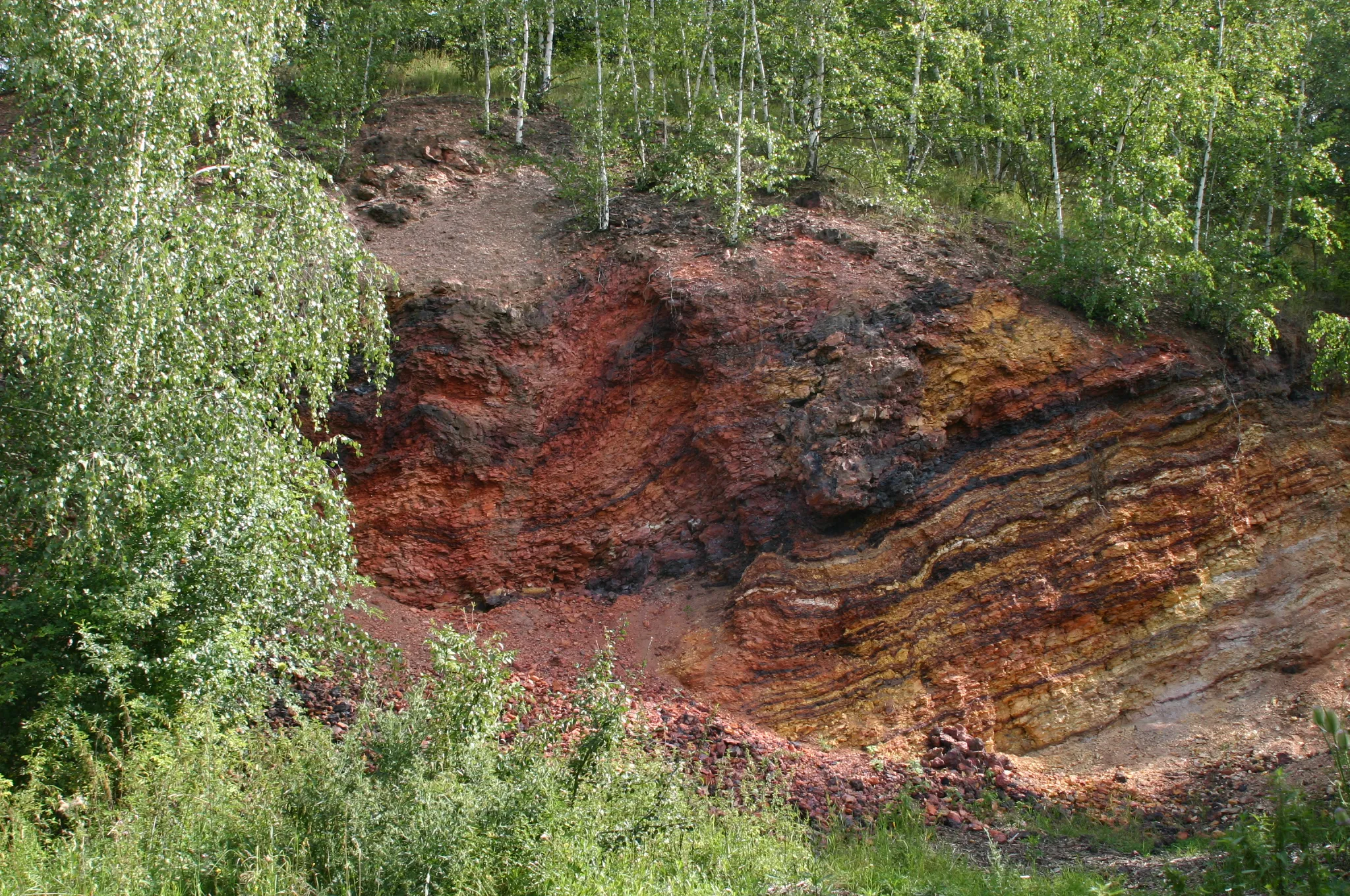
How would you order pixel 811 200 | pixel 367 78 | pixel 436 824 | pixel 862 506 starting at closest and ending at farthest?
pixel 436 824 → pixel 862 506 → pixel 811 200 → pixel 367 78

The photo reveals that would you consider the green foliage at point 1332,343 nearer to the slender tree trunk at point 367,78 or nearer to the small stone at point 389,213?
the small stone at point 389,213

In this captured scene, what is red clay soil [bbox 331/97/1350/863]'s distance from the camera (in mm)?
9219

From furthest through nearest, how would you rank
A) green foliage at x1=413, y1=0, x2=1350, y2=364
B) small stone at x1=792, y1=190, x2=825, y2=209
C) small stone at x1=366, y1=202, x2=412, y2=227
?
small stone at x1=792, y1=190, x2=825, y2=209 → small stone at x1=366, y1=202, x2=412, y2=227 → green foliage at x1=413, y1=0, x2=1350, y2=364

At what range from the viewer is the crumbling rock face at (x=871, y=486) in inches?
369

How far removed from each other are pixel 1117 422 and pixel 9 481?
31.8 ft

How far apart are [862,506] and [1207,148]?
6546mm

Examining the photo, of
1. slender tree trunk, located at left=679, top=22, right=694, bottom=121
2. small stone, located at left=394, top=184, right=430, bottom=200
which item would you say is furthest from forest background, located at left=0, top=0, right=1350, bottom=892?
small stone, located at left=394, top=184, right=430, bottom=200

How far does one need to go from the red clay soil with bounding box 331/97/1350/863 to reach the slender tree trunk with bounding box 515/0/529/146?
3702 mm

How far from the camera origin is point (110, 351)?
21.4 ft

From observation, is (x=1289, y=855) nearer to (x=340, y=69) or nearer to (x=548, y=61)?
(x=548, y=61)

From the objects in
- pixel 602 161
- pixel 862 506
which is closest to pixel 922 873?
pixel 862 506

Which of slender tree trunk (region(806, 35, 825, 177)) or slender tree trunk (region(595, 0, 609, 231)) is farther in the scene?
slender tree trunk (region(806, 35, 825, 177))

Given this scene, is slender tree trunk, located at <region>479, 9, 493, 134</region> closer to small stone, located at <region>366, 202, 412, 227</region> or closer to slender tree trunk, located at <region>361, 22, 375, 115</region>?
slender tree trunk, located at <region>361, 22, 375, 115</region>

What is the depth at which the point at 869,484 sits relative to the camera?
9.80 m
